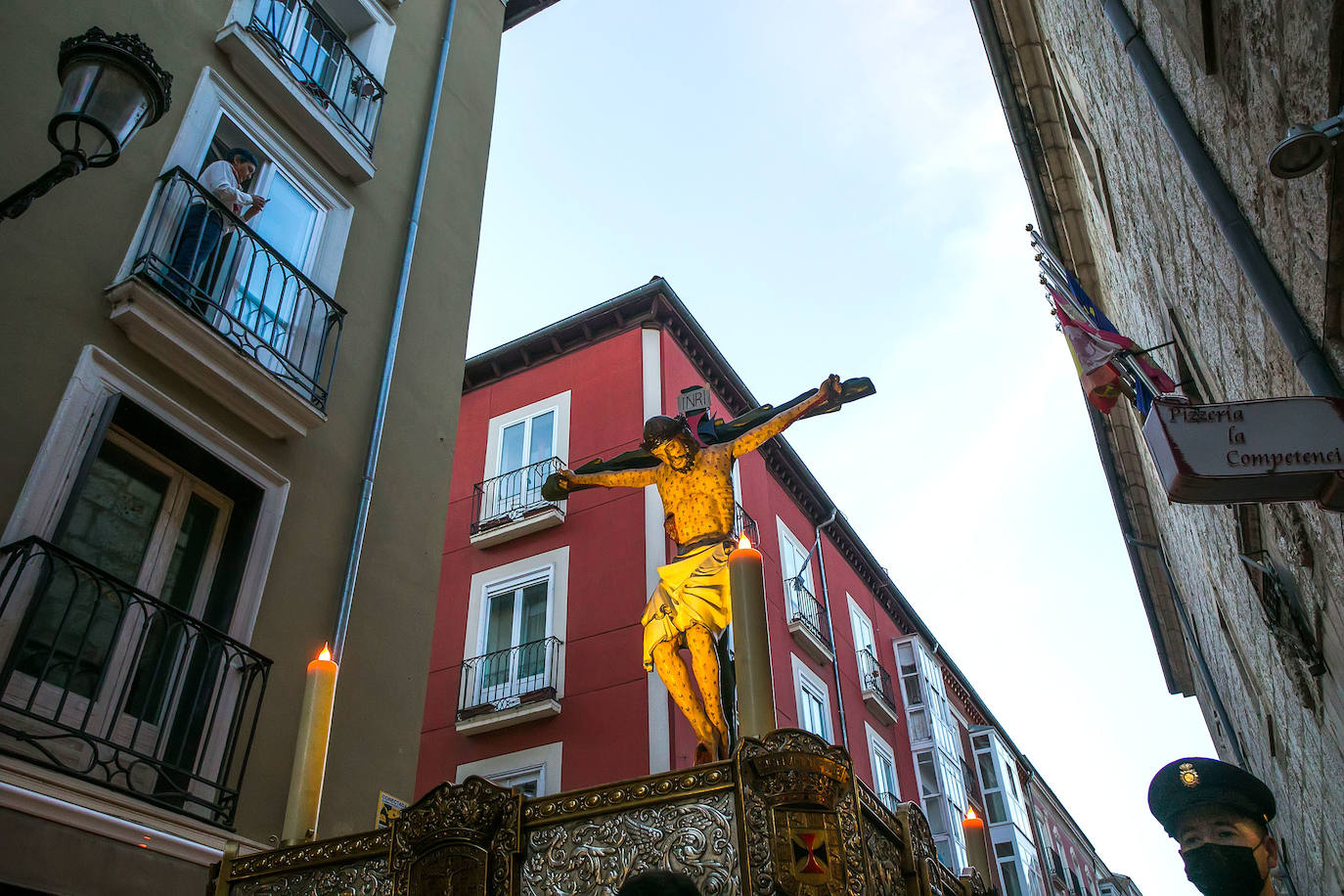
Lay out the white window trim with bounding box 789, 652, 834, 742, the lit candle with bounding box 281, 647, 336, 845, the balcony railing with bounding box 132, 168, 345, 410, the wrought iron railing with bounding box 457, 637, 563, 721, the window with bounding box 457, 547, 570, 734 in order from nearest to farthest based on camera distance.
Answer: the lit candle with bounding box 281, 647, 336, 845
the balcony railing with bounding box 132, 168, 345, 410
the window with bounding box 457, 547, 570, 734
the wrought iron railing with bounding box 457, 637, 563, 721
the white window trim with bounding box 789, 652, 834, 742

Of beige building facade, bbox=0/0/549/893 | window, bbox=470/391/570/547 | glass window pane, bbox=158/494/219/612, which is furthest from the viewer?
window, bbox=470/391/570/547

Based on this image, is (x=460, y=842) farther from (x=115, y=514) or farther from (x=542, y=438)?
(x=542, y=438)

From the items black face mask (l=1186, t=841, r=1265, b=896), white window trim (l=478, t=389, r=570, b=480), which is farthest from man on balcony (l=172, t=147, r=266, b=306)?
white window trim (l=478, t=389, r=570, b=480)

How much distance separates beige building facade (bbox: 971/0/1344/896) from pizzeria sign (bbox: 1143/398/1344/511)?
16.8 inches

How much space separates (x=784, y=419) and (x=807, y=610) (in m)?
14.1

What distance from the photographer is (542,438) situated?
17.1 metres

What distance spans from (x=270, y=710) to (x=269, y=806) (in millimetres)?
597

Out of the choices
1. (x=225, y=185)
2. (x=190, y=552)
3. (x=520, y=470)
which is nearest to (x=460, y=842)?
→ (x=190, y=552)

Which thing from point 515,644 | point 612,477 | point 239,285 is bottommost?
point 612,477

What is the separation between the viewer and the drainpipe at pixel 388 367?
7094 millimetres

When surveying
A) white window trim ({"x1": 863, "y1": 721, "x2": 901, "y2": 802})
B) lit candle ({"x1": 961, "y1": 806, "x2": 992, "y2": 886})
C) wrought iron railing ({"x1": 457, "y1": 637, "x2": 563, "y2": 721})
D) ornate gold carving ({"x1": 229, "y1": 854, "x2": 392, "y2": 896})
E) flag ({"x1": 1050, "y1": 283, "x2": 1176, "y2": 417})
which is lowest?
ornate gold carving ({"x1": 229, "y1": 854, "x2": 392, "y2": 896})

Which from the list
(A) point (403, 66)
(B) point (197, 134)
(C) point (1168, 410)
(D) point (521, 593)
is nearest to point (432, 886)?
(C) point (1168, 410)

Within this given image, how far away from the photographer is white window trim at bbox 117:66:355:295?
7.14 m

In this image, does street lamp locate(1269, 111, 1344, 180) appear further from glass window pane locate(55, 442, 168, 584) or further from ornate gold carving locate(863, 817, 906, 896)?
glass window pane locate(55, 442, 168, 584)
